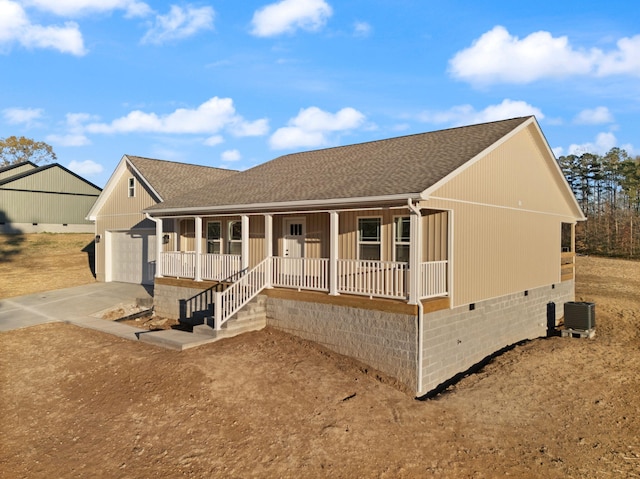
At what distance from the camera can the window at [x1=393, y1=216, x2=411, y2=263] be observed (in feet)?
42.5

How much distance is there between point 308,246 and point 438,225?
4.19 m

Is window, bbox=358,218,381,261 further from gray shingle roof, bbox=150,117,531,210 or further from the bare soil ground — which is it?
the bare soil ground

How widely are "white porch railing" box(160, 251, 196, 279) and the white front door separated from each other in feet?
10.9

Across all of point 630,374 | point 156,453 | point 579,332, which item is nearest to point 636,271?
point 579,332

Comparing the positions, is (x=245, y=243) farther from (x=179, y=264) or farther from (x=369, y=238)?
(x=369, y=238)

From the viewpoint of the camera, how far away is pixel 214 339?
1222 centimetres

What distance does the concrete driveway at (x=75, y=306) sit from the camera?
14.8m

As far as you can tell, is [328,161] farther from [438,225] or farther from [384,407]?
[384,407]

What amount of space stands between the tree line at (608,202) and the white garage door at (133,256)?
34.2 metres

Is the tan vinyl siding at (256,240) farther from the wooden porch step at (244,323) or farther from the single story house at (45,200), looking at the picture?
the single story house at (45,200)

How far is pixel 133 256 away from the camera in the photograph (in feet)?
74.1

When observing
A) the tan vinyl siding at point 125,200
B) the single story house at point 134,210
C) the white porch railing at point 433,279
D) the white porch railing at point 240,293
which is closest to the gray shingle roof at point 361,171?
the white porch railing at point 433,279

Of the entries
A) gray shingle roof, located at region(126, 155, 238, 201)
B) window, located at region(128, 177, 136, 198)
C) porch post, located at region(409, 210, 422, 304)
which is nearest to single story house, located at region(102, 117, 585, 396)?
porch post, located at region(409, 210, 422, 304)

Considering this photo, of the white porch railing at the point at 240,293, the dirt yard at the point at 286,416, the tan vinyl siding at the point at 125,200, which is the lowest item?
the dirt yard at the point at 286,416
